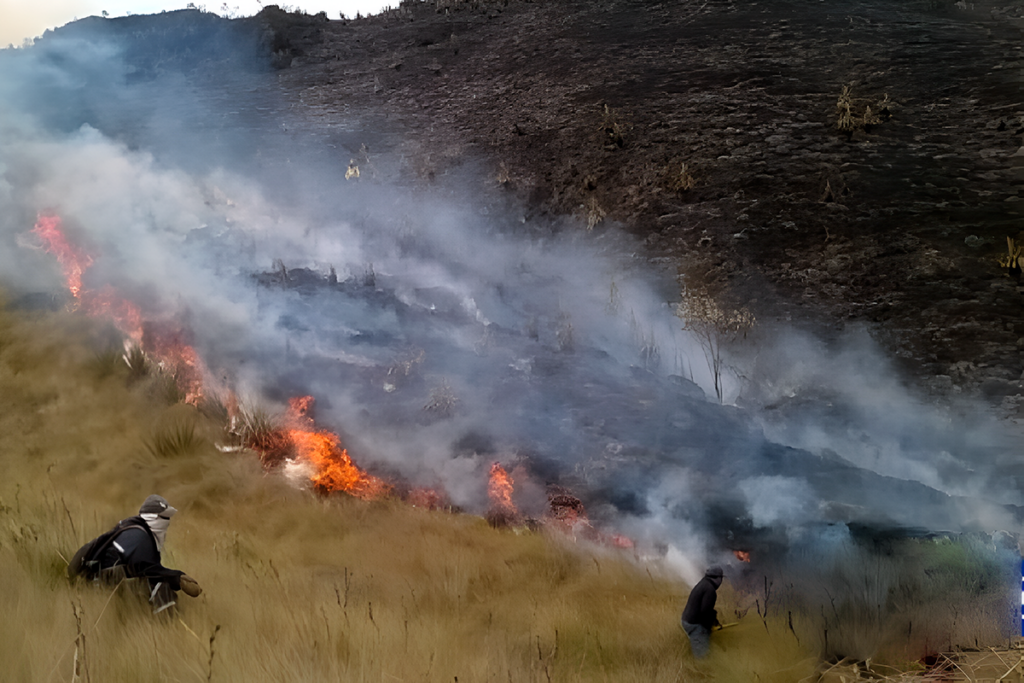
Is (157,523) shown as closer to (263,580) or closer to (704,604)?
(263,580)

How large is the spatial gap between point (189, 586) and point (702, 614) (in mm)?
3753

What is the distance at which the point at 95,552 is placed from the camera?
4125 millimetres

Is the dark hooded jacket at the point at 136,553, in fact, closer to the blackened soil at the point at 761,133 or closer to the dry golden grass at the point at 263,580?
the dry golden grass at the point at 263,580

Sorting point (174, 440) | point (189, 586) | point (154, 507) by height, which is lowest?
point (189, 586)

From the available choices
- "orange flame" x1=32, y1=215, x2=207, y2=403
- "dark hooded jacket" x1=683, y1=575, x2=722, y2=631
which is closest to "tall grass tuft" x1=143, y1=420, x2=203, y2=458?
"orange flame" x1=32, y1=215, x2=207, y2=403

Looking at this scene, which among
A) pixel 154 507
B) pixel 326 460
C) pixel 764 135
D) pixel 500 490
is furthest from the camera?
pixel 764 135

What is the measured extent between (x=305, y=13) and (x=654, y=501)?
454 inches

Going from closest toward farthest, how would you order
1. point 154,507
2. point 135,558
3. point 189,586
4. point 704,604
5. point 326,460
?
point 135,558
point 154,507
point 189,586
point 704,604
point 326,460

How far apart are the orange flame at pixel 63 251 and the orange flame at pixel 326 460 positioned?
12.2 ft

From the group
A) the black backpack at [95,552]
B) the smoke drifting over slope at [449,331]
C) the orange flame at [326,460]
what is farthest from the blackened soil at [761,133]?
the black backpack at [95,552]

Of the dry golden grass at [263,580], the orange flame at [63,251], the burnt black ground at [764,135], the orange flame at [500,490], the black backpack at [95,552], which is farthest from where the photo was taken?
the orange flame at [63,251]

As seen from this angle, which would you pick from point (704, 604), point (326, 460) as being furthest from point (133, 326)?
point (704, 604)

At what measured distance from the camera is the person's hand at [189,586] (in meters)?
4.30

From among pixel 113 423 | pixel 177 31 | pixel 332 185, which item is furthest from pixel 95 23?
pixel 113 423
